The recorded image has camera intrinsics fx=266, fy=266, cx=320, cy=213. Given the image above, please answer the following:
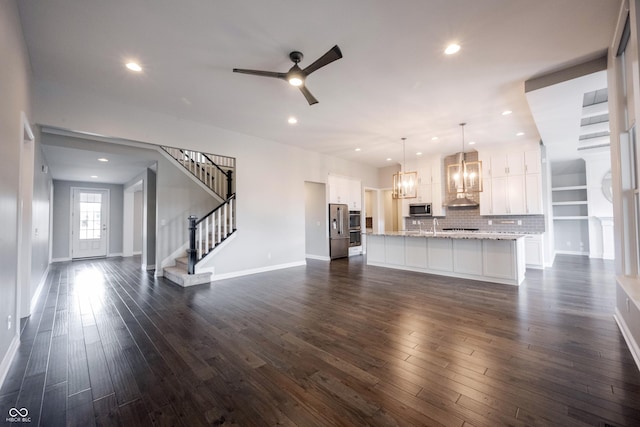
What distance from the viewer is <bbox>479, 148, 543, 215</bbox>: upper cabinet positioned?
653 cm

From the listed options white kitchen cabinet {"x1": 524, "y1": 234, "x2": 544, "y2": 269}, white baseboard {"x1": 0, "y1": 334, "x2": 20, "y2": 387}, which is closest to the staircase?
white baseboard {"x1": 0, "y1": 334, "x2": 20, "y2": 387}

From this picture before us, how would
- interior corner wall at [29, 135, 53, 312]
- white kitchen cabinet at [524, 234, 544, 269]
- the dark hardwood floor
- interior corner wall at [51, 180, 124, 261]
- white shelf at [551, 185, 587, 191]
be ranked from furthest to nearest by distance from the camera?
1. interior corner wall at [51, 180, 124, 261]
2. white shelf at [551, 185, 587, 191]
3. white kitchen cabinet at [524, 234, 544, 269]
4. interior corner wall at [29, 135, 53, 312]
5. the dark hardwood floor

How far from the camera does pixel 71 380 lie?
2.05 meters

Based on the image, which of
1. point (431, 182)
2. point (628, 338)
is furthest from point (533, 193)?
point (628, 338)

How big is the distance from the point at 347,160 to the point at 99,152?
20.3ft

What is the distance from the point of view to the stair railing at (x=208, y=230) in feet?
16.8

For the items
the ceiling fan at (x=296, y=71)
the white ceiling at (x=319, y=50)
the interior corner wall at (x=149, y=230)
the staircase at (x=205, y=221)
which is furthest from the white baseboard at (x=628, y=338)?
the interior corner wall at (x=149, y=230)

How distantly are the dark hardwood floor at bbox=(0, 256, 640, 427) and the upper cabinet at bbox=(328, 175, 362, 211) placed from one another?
430 cm

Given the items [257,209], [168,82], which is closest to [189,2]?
[168,82]

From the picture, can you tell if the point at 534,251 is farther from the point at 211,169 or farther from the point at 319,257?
the point at 211,169

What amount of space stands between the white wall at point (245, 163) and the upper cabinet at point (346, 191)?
0.34 m

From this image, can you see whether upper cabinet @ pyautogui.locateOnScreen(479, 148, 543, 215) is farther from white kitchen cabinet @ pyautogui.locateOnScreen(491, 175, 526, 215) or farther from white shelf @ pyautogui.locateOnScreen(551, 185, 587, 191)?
white shelf @ pyautogui.locateOnScreen(551, 185, 587, 191)

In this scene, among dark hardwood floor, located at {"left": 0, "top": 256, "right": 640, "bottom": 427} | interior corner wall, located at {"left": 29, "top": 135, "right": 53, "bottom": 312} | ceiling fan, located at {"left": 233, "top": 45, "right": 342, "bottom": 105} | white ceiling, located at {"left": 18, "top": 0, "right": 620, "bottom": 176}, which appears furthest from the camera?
interior corner wall, located at {"left": 29, "top": 135, "right": 53, "bottom": 312}

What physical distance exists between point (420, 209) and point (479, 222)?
162 centimetres
